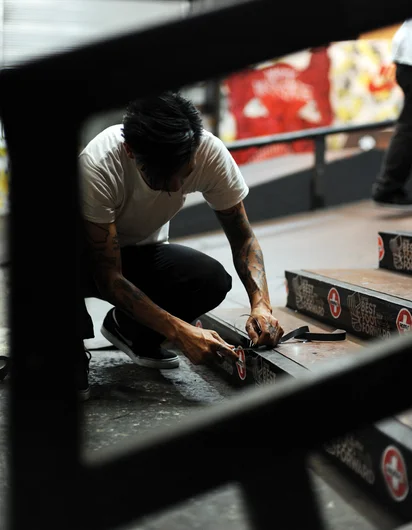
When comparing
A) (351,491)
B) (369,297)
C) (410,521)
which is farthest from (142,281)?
(410,521)

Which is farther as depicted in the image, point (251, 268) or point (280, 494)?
point (251, 268)

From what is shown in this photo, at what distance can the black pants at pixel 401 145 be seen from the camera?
457cm

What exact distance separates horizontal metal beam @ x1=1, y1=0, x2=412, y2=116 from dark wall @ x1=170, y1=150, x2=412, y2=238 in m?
5.03

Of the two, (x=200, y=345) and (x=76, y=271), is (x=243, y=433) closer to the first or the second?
(x=76, y=271)

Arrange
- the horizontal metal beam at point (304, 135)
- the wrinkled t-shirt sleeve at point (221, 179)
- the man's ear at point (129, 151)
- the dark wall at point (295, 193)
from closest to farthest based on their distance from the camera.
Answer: the man's ear at point (129, 151) → the wrinkled t-shirt sleeve at point (221, 179) → the dark wall at point (295, 193) → the horizontal metal beam at point (304, 135)

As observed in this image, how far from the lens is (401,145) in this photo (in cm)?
464

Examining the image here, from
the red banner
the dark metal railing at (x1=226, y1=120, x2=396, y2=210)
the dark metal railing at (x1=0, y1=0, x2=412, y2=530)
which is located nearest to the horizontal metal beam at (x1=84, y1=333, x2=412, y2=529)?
the dark metal railing at (x1=0, y1=0, x2=412, y2=530)

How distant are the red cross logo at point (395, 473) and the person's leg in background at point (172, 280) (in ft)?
3.97

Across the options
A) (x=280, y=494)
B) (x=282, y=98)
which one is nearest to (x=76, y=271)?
(x=280, y=494)

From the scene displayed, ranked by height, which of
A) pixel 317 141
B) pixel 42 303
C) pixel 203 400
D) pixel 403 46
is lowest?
pixel 203 400

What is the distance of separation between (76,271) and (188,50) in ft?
1.00

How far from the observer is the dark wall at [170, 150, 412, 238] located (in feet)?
19.8

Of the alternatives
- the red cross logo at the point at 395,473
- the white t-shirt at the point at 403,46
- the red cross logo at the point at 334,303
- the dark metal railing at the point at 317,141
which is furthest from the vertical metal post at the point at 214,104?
the red cross logo at the point at 395,473

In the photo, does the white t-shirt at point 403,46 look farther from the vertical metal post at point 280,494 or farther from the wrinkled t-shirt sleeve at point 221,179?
the vertical metal post at point 280,494
